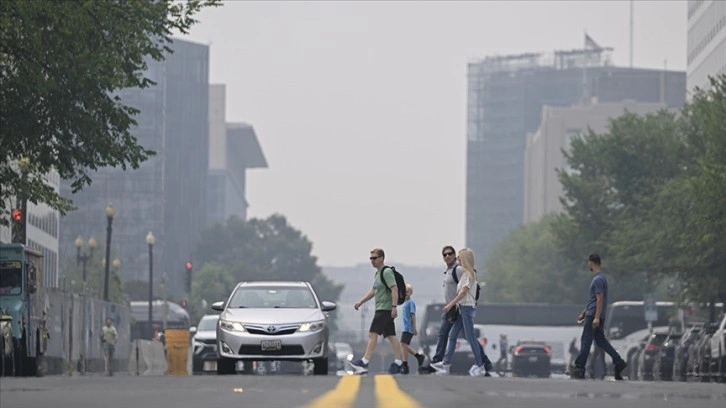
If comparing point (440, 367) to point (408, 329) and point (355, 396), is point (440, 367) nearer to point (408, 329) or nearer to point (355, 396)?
point (408, 329)

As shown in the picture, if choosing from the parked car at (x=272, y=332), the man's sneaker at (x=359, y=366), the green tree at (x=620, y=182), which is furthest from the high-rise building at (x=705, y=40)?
the man's sneaker at (x=359, y=366)

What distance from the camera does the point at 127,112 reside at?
42.5m

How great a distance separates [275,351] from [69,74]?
8.10 m

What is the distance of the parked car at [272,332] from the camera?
32.7m

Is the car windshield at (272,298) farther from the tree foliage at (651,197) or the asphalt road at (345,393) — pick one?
the tree foliage at (651,197)

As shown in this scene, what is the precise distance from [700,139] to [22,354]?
42.9m

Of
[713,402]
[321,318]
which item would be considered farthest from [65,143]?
[713,402]

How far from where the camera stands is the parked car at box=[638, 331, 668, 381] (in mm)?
56719

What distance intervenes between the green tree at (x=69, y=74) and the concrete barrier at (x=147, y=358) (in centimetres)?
2140

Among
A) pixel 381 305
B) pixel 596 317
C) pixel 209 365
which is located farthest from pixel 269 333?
pixel 209 365

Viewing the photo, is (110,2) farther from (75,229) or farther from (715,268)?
(75,229)

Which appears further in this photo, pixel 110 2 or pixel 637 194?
pixel 637 194

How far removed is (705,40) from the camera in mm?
124625

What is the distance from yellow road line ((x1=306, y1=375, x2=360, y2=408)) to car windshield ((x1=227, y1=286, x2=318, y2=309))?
8329 millimetres
